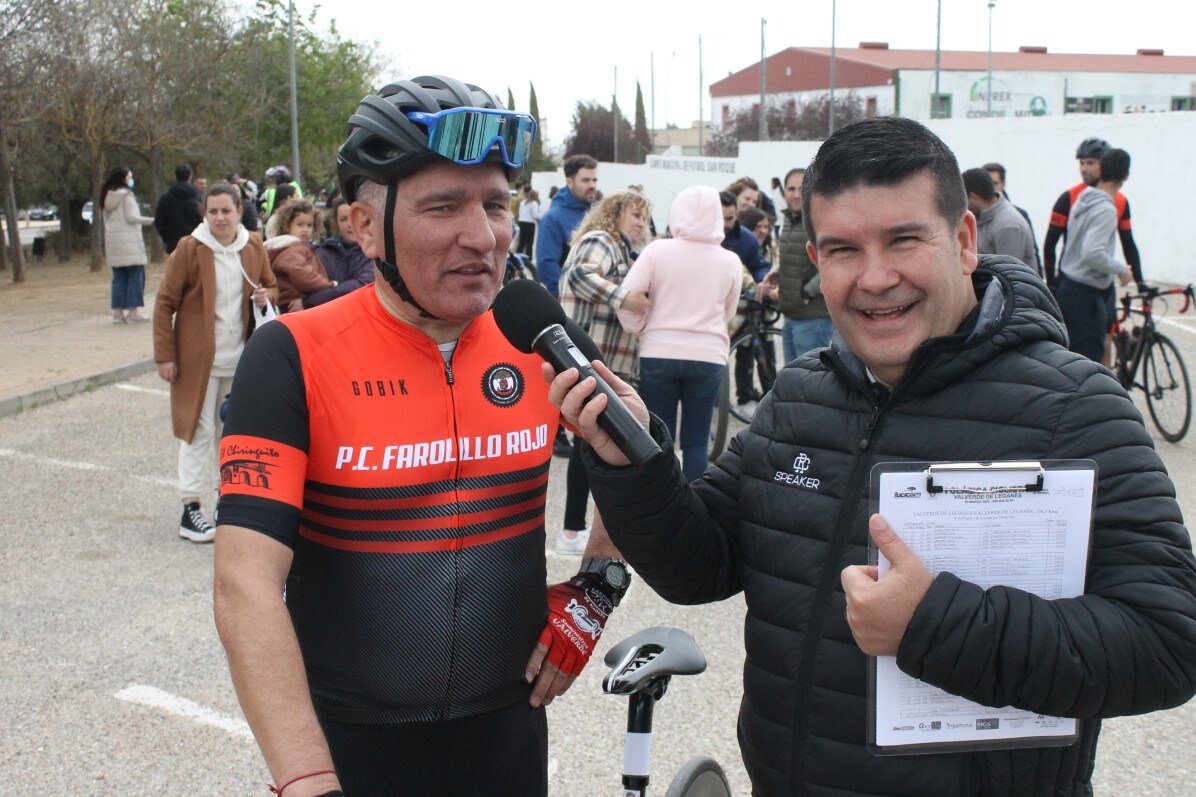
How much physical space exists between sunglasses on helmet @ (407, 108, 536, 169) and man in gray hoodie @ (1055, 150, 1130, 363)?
7.14 m

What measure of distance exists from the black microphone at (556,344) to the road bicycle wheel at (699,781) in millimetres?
944

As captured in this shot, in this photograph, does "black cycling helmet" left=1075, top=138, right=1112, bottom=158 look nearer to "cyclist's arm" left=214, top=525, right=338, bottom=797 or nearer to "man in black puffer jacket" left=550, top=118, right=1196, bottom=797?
"man in black puffer jacket" left=550, top=118, right=1196, bottom=797

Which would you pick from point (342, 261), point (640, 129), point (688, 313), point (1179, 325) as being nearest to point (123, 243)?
point (342, 261)

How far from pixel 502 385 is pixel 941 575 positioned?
0.95m

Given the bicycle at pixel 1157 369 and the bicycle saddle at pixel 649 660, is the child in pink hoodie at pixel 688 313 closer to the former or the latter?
the bicycle at pixel 1157 369

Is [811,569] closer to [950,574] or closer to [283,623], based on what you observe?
[950,574]

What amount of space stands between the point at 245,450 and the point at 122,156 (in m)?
31.9

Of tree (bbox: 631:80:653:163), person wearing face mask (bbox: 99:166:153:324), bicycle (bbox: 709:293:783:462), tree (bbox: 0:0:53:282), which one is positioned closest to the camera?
bicycle (bbox: 709:293:783:462)

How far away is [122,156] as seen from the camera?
3053 cm

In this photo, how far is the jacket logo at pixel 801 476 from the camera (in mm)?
1901

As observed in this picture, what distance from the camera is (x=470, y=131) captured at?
2.02m

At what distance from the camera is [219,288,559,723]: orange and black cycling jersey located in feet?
6.48

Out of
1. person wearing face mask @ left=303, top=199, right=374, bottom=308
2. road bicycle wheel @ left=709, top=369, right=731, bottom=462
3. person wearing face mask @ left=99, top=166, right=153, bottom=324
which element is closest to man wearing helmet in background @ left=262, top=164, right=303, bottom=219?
person wearing face mask @ left=99, top=166, right=153, bottom=324

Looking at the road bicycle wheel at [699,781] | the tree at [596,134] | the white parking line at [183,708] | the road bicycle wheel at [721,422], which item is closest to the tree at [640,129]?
the tree at [596,134]
